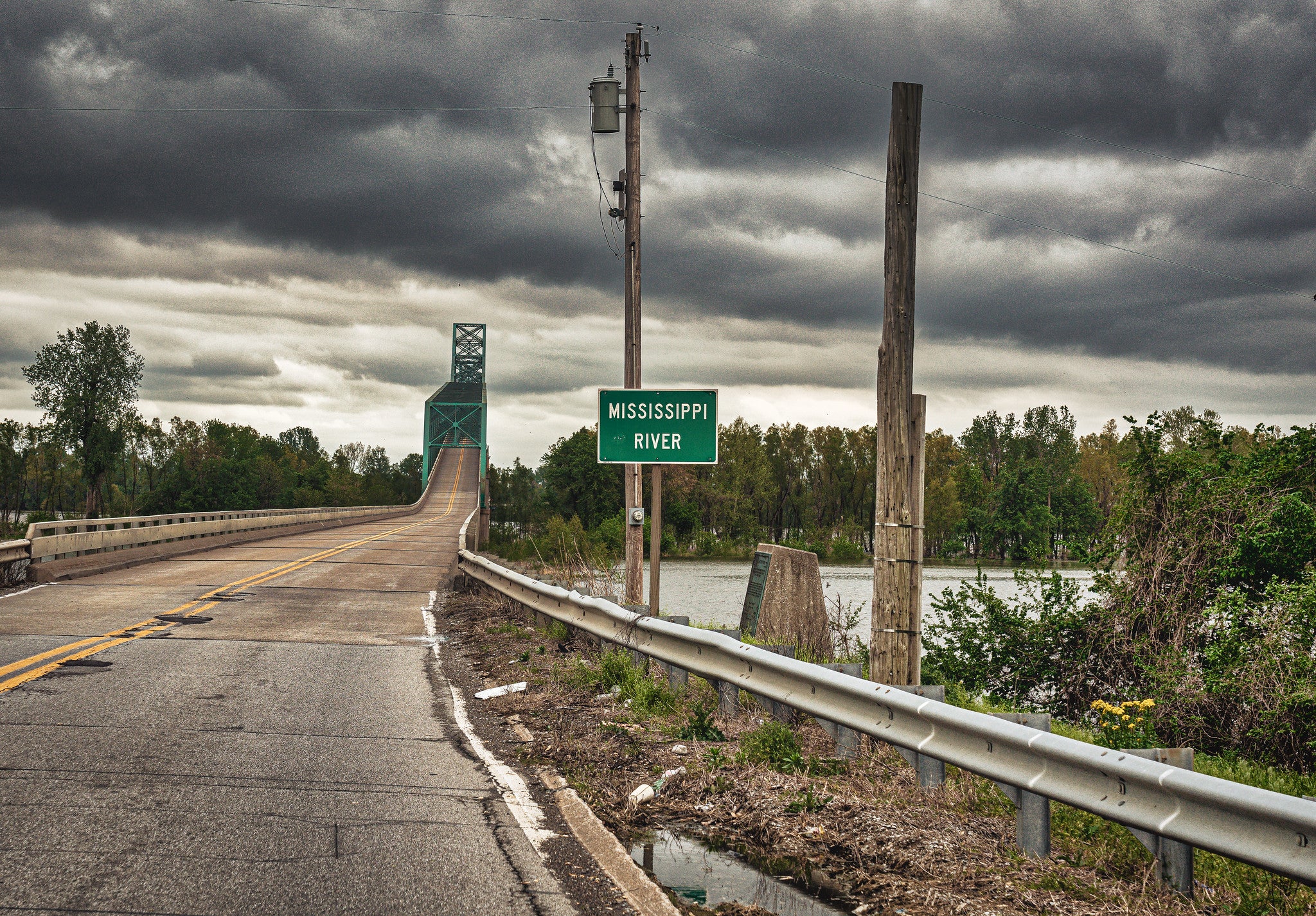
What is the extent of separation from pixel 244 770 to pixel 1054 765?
4.71m

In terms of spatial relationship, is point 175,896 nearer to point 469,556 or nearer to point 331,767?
point 331,767

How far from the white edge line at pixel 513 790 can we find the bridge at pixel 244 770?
0.11 ft

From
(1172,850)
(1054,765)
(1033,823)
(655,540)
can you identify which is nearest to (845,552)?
(655,540)

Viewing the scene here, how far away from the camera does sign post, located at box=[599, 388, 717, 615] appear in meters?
12.7

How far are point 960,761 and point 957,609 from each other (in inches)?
395

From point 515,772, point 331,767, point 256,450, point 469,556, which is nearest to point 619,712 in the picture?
point 515,772

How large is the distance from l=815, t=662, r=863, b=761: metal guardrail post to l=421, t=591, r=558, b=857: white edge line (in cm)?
183

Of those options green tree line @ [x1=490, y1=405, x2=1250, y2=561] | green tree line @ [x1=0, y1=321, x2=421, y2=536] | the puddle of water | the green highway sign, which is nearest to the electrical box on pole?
the green highway sign

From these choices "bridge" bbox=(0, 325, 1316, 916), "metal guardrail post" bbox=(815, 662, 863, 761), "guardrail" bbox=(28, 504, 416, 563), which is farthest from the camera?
"guardrail" bbox=(28, 504, 416, 563)

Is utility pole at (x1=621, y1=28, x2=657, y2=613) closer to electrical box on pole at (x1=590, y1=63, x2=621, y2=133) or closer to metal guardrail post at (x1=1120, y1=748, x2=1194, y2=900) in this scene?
electrical box on pole at (x1=590, y1=63, x2=621, y2=133)

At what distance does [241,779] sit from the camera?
6.29 metres

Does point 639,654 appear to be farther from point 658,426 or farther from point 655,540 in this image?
point 658,426

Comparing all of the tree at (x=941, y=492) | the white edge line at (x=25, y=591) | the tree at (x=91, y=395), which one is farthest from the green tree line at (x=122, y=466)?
the tree at (x=941, y=492)

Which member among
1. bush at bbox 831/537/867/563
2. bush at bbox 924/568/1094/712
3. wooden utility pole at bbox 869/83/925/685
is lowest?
bush at bbox 831/537/867/563
